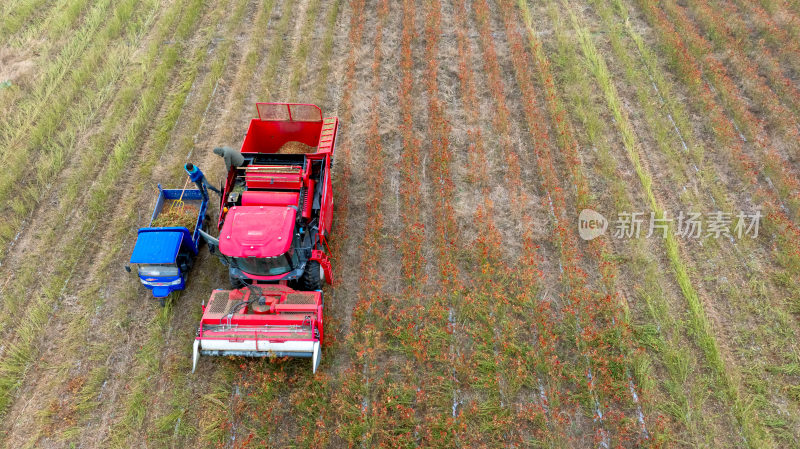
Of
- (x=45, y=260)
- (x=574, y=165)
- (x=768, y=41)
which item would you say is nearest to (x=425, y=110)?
(x=574, y=165)

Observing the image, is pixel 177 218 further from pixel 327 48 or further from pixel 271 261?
pixel 327 48

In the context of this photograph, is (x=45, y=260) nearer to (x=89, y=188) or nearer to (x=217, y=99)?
(x=89, y=188)

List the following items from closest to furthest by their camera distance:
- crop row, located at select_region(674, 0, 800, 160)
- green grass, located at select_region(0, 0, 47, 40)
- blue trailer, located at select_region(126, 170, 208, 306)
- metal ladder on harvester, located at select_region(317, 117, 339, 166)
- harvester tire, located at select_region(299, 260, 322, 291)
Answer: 1. harvester tire, located at select_region(299, 260, 322, 291)
2. blue trailer, located at select_region(126, 170, 208, 306)
3. metal ladder on harvester, located at select_region(317, 117, 339, 166)
4. crop row, located at select_region(674, 0, 800, 160)
5. green grass, located at select_region(0, 0, 47, 40)

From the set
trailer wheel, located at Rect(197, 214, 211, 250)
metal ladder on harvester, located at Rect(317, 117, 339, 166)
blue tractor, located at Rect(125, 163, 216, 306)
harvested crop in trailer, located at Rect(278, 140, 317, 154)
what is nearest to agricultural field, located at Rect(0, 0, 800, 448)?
trailer wheel, located at Rect(197, 214, 211, 250)

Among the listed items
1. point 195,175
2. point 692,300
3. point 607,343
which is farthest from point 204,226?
point 692,300

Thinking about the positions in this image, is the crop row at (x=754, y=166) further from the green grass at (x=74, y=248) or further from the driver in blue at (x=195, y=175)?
the green grass at (x=74, y=248)

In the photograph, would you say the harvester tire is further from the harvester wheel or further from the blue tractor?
the blue tractor
